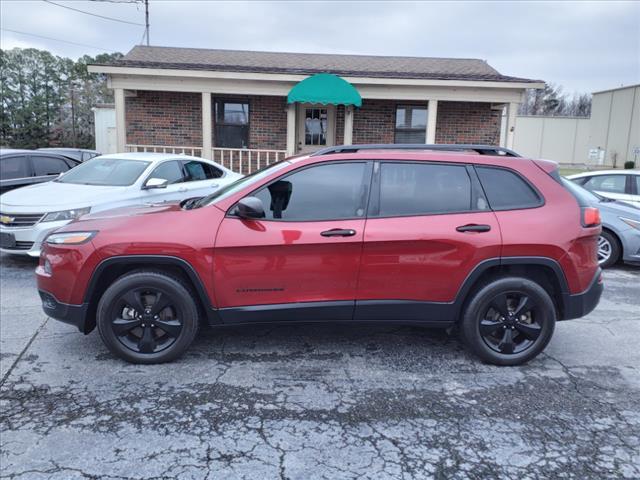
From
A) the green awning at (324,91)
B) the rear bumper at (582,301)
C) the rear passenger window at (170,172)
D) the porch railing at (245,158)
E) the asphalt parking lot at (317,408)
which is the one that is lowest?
the asphalt parking lot at (317,408)

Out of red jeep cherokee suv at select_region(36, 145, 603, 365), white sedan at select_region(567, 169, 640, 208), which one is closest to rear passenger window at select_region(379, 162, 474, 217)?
red jeep cherokee suv at select_region(36, 145, 603, 365)

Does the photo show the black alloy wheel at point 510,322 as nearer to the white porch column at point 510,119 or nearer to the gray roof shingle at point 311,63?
the gray roof shingle at point 311,63

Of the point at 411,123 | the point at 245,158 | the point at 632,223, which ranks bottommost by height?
the point at 632,223

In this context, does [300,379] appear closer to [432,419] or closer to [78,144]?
[432,419]

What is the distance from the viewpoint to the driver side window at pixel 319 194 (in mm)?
3857

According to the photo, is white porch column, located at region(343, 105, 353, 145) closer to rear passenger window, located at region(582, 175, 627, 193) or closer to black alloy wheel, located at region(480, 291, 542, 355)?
rear passenger window, located at region(582, 175, 627, 193)

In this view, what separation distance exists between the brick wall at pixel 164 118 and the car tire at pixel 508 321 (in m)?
11.8

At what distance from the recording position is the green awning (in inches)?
481

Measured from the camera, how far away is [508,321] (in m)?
3.97

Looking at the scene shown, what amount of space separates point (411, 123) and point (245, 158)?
4924mm

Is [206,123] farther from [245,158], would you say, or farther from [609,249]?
[609,249]

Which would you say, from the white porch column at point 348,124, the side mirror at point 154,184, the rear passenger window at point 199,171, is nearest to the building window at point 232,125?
the white porch column at point 348,124

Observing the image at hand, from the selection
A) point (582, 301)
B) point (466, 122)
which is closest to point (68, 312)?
point (582, 301)

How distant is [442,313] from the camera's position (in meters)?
3.94
